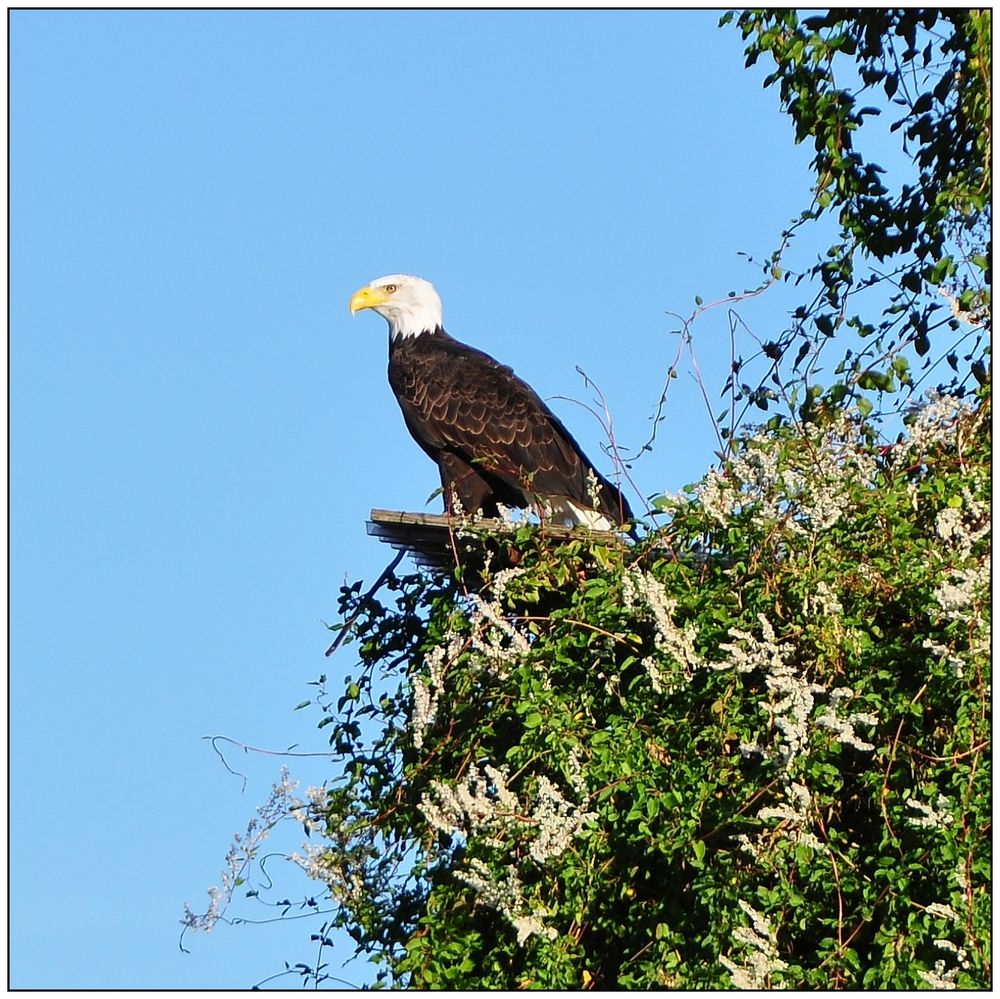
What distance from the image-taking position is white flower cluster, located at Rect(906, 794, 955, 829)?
456cm

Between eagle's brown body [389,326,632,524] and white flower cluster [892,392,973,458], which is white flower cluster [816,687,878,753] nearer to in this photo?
white flower cluster [892,392,973,458]

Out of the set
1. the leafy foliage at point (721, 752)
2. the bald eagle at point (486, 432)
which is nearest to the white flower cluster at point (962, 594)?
the leafy foliage at point (721, 752)

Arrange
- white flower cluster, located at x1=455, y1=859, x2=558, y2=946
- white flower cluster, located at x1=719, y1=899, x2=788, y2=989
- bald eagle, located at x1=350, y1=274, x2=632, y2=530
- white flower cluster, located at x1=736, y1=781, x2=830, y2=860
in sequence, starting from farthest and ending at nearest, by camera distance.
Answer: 1. bald eagle, located at x1=350, y1=274, x2=632, y2=530
2. white flower cluster, located at x1=455, y1=859, x2=558, y2=946
3. white flower cluster, located at x1=736, y1=781, x2=830, y2=860
4. white flower cluster, located at x1=719, y1=899, x2=788, y2=989

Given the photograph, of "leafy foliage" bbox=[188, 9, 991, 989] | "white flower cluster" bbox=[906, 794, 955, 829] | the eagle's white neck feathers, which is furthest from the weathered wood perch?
the eagle's white neck feathers

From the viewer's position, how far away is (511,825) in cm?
514

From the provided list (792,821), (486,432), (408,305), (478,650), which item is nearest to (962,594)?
(792,821)

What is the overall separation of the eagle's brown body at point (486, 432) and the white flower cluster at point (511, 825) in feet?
9.18

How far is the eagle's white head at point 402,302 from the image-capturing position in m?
9.30

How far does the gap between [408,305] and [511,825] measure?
4.69 meters

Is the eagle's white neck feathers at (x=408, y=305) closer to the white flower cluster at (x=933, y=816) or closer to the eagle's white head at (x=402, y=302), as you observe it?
the eagle's white head at (x=402, y=302)

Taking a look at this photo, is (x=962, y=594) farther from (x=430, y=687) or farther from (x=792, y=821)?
(x=430, y=687)

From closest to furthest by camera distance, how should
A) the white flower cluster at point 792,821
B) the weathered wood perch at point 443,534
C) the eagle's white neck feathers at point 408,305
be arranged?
the white flower cluster at point 792,821 < the weathered wood perch at point 443,534 < the eagle's white neck feathers at point 408,305

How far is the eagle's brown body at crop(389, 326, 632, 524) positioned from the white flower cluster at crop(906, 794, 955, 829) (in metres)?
3.43

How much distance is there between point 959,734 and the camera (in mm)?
4723
